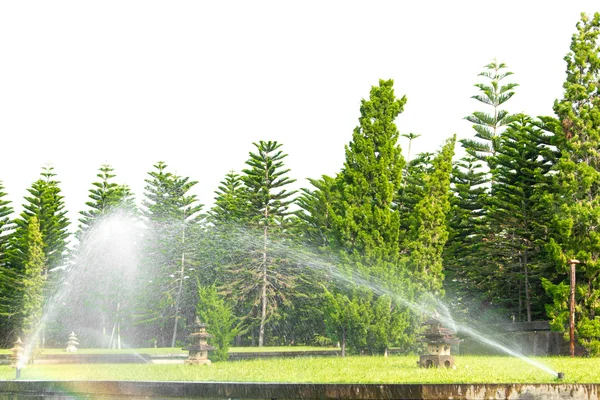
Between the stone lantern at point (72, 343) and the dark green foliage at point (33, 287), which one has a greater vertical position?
the dark green foliage at point (33, 287)

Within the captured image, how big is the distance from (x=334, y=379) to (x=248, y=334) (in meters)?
25.7

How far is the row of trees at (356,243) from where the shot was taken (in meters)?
22.8

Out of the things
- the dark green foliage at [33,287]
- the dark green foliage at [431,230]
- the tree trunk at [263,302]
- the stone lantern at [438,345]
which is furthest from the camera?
the tree trunk at [263,302]

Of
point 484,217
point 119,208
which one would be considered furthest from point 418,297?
point 119,208

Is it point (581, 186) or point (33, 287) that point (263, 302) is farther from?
point (581, 186)

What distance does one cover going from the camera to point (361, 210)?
2355 centimetres

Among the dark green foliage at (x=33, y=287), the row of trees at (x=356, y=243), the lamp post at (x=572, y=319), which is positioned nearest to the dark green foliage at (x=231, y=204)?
the row of trees at (x=356, y=243)

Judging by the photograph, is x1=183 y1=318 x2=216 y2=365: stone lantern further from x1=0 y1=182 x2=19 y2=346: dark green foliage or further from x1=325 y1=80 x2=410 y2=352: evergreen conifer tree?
x1=0 y1=182 x2=19 y2=346: dark green foliage

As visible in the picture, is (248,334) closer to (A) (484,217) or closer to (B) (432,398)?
(A) (484,217)

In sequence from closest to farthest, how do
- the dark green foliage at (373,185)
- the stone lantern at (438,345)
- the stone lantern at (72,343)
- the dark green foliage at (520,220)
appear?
the stone lantern at (438,345) < the dark green foliage at (373,185) < the dark green foliage at (520,220) < the stone lantern at (72,343)

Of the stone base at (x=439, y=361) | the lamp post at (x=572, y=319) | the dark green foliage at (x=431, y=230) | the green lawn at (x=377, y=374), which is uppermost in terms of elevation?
the dark green foliage at (x=431, y=230)

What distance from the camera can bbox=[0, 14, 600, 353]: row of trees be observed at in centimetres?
2284

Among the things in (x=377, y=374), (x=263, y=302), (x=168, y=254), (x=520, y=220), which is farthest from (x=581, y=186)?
(x=168, y=254)

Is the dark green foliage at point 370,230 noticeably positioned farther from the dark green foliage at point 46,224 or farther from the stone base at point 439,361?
the dark green foliage at point 46,224
